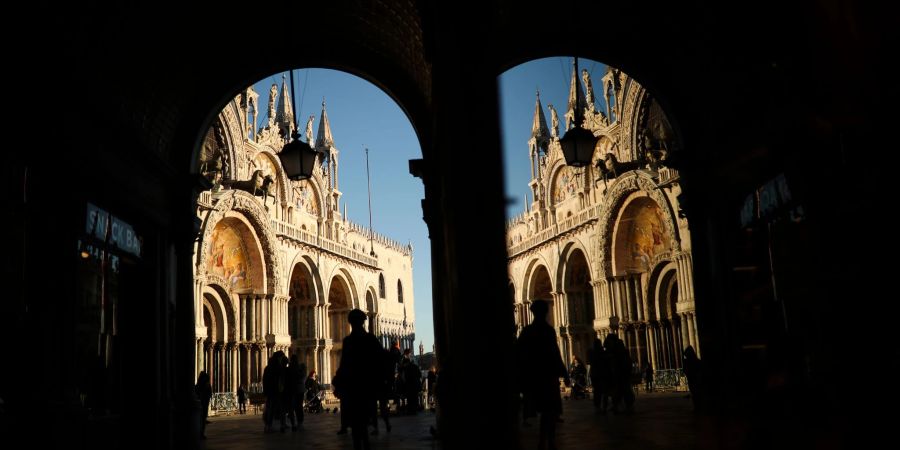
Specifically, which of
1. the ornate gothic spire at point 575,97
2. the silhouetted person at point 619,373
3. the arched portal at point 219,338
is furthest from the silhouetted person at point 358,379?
the arched portal at point 219,338

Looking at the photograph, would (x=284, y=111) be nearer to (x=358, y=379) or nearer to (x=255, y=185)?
(x=255, y=185)

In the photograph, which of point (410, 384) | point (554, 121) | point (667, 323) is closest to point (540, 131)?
point (554, 121)

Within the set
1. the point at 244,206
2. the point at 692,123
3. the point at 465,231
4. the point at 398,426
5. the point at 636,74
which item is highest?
the point at 244,206

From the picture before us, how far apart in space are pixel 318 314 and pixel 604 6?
26.3 m

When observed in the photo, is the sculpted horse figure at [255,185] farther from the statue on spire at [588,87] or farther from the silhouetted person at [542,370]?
the silhouetted person at [542,370]

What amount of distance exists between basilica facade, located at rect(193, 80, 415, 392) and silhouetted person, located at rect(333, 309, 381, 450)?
1182cm

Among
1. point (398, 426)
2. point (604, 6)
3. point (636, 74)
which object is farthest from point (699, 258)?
point (398, 426)

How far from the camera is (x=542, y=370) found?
686 centimetres

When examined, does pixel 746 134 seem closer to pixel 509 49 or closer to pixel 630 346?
pixel 509 49

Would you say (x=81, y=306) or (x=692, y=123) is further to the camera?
(x=692, y=123)

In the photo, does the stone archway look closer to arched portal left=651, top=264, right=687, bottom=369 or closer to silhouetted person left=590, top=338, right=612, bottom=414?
arched portal left=651, top=264, right=687, bottom=369

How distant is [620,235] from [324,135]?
1860 cm

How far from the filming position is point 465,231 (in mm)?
3842

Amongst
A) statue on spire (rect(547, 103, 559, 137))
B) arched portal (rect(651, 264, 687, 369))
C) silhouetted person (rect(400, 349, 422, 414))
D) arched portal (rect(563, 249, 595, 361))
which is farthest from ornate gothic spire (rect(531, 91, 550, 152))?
silhouetted person (rect(400, 349, 422, 414))
